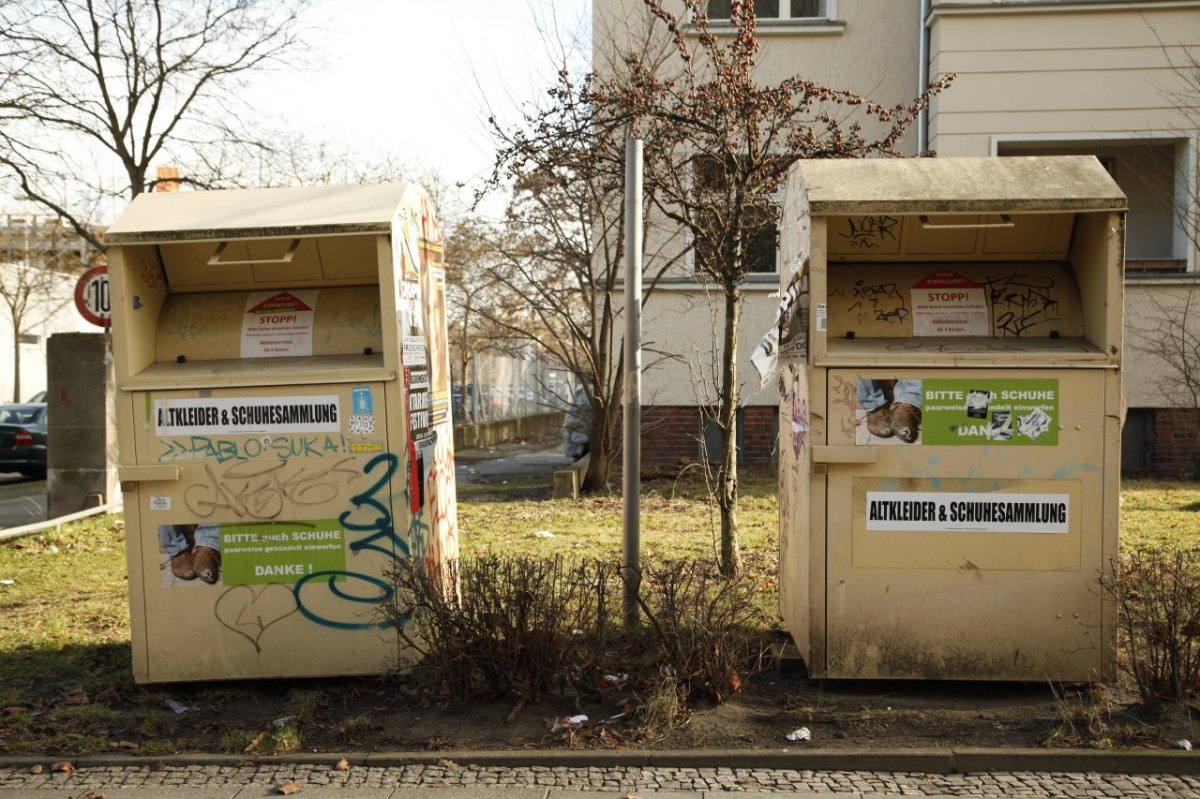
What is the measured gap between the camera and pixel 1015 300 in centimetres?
540

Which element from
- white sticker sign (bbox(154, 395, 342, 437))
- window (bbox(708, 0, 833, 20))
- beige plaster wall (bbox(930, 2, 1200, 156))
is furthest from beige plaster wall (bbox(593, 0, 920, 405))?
white sticker sign (bbox(154, 395, 342, 437))

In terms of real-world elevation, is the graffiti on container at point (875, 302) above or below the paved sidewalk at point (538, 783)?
above

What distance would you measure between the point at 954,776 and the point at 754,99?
13.9 ft

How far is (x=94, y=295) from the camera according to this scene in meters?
10.1

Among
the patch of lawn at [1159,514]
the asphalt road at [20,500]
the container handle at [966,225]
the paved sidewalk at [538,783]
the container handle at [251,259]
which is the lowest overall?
the asphalt road at [20,500]

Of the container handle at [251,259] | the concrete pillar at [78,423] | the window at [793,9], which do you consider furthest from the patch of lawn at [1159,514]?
the concrete pillar at [78,423]

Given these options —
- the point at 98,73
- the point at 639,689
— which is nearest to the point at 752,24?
the point at 639,689

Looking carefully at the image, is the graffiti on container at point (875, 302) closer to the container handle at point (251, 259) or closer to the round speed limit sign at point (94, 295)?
the container handle at point (251, 259)

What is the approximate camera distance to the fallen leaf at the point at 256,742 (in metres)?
4.70

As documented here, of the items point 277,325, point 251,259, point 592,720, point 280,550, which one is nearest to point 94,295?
point 251,259

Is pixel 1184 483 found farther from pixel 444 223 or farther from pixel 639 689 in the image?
pixel 444 223

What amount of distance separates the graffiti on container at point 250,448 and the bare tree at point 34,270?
28.1 metres

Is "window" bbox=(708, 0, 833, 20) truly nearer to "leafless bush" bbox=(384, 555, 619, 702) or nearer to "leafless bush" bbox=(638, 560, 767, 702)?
"leafless bush" bbox=(638, 560, 767, 702)

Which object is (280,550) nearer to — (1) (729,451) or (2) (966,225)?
(1) (729,451)
